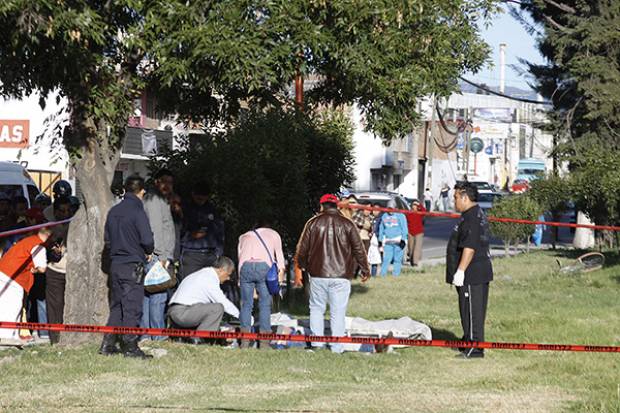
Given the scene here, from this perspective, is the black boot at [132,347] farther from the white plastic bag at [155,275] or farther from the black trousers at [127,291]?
the white plastic bag at [155,275]

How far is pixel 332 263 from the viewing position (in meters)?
12.9

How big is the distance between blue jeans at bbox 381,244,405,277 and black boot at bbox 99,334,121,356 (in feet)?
43.1

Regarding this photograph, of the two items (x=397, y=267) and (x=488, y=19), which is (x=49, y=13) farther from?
(x=397, y=267)

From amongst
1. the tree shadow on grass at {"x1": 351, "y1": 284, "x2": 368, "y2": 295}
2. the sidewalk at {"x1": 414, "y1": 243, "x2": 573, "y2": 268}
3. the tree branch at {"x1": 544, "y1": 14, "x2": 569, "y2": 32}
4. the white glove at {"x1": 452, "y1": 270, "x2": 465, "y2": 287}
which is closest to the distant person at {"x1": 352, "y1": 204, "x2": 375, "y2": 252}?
the tree shadow on grass at {"x1": 351, "y1": 284, "x2": 368, "y2": 295}

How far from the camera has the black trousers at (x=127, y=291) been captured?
464 inches

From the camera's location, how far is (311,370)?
11.4m

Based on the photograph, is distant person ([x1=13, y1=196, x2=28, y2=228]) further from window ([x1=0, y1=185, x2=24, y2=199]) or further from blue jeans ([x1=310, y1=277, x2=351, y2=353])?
window ([x1=0, y1=185, x2=24, y2=199])

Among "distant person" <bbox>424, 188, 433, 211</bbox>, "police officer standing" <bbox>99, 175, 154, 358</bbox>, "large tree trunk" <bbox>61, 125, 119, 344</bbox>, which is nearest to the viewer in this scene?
"police officer standing" <bbox>99, 175, 154, 358</bbox>

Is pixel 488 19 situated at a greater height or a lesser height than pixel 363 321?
greater

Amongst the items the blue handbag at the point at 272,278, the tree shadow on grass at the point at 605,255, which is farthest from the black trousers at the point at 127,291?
the tree shadow on grass at the point at 605,255

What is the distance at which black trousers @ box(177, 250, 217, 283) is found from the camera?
557 inches

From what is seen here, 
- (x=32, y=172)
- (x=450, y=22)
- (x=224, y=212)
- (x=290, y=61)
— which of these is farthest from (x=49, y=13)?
(x=32, y=172)

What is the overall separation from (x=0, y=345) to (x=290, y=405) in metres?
4.41

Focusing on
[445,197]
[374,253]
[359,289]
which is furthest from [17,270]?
[445,197]
